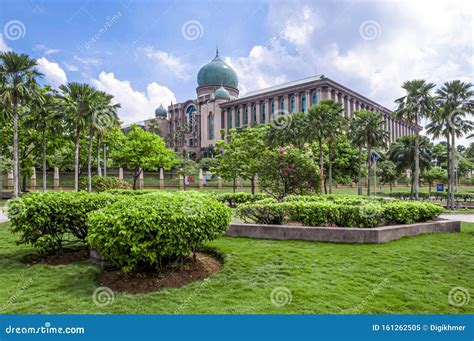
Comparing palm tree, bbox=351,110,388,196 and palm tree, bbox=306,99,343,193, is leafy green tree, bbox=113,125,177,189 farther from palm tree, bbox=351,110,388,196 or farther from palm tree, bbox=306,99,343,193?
palm tree, bbox=351,110,388,196

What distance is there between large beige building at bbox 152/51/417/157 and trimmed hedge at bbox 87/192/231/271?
221 ft

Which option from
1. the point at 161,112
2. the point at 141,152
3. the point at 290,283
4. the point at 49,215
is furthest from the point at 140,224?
the point at 161,112

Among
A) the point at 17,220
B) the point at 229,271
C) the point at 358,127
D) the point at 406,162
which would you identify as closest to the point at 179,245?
the point at 229,271

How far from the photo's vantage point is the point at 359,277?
625 cm

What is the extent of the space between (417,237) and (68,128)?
3215cm

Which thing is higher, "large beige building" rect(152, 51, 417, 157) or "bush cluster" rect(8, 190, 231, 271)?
"large beige building" rect(152, 51, 417, 157)

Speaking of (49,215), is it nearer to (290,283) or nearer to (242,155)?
(290,283)

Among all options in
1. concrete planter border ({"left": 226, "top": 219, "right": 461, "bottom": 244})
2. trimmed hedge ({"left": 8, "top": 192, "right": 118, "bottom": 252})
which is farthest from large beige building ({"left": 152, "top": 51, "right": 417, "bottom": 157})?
trimmed hedge ({"left": 8, "top": 192, "right": 118, "bottom": 252})

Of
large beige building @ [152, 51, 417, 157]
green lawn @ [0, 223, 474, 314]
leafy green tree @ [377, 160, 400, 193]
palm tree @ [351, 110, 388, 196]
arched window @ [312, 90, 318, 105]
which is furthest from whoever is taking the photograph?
large beige building @ [152, 51, 417, 157]

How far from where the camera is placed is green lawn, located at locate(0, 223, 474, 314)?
16.8ft

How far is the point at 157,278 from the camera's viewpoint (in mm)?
6062
